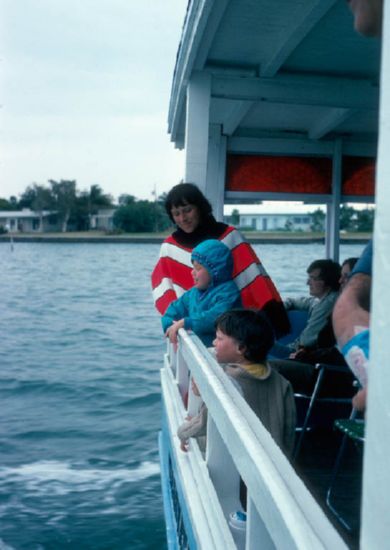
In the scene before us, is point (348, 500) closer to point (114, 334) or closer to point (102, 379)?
point (102, 379)

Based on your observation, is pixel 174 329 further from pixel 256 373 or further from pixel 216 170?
pixel 216 170

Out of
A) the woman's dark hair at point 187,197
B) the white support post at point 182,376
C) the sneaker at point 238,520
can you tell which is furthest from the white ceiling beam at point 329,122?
the sneaker at point 238,520

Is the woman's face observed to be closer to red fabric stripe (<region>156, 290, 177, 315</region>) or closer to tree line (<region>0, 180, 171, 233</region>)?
red fabric stripe (<region>156, 290, 177, 315</region>)

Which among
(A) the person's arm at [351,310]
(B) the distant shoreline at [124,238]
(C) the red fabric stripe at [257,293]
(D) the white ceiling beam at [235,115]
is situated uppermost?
(D) the white ceiling beam at [235,115]

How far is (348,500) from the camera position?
11.7ft

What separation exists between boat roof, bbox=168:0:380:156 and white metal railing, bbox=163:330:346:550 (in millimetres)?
1940

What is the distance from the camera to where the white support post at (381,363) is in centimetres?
69

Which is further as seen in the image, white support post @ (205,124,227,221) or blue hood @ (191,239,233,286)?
white support post @ (205,124,227,221)

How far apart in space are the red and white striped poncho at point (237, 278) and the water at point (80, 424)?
422cm

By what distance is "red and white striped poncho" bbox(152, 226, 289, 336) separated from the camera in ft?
11.6

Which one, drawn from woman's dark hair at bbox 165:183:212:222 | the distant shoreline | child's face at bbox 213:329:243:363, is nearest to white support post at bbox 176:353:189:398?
woman's dark hair at bbox 165:183:212:222

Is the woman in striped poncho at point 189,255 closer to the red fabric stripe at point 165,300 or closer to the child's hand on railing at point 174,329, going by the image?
the red fabric stripe at point 165,300

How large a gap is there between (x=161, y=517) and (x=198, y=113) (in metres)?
5.16

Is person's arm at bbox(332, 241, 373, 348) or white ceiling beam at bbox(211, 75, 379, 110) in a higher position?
white ceiling beam at bbox(211, 75, 379, 110)
